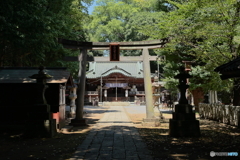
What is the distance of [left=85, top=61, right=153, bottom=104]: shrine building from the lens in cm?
3412

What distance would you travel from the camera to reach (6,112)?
32.5 ft

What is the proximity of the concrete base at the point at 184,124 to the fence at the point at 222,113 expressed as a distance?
337cm

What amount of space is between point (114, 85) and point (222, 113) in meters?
24.7

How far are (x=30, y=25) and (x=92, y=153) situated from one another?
282 inches

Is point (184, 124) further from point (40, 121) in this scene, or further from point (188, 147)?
point (40, 121)

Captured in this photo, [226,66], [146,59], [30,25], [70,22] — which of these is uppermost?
[70,22]

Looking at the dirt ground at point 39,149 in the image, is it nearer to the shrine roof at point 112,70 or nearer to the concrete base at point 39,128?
the concrete base at point 39,128

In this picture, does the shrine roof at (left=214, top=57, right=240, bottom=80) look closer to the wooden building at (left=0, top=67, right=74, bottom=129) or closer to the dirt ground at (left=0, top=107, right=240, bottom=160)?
the dirt ground at (left=0, top=107, right=240, bottom=160)

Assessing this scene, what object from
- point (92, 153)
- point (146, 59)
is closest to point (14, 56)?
point (146, 59)

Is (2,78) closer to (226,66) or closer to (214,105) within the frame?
(226,66)

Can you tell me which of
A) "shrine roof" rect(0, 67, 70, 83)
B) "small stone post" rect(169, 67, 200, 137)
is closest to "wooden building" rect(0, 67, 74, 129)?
"shrine roof" rect(0, 67, 70, 83)

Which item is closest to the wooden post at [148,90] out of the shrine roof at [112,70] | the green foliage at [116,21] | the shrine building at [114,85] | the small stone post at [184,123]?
the small stone post at [184,123]

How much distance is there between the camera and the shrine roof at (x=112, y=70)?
3438 centimetres

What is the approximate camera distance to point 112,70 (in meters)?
34.4
